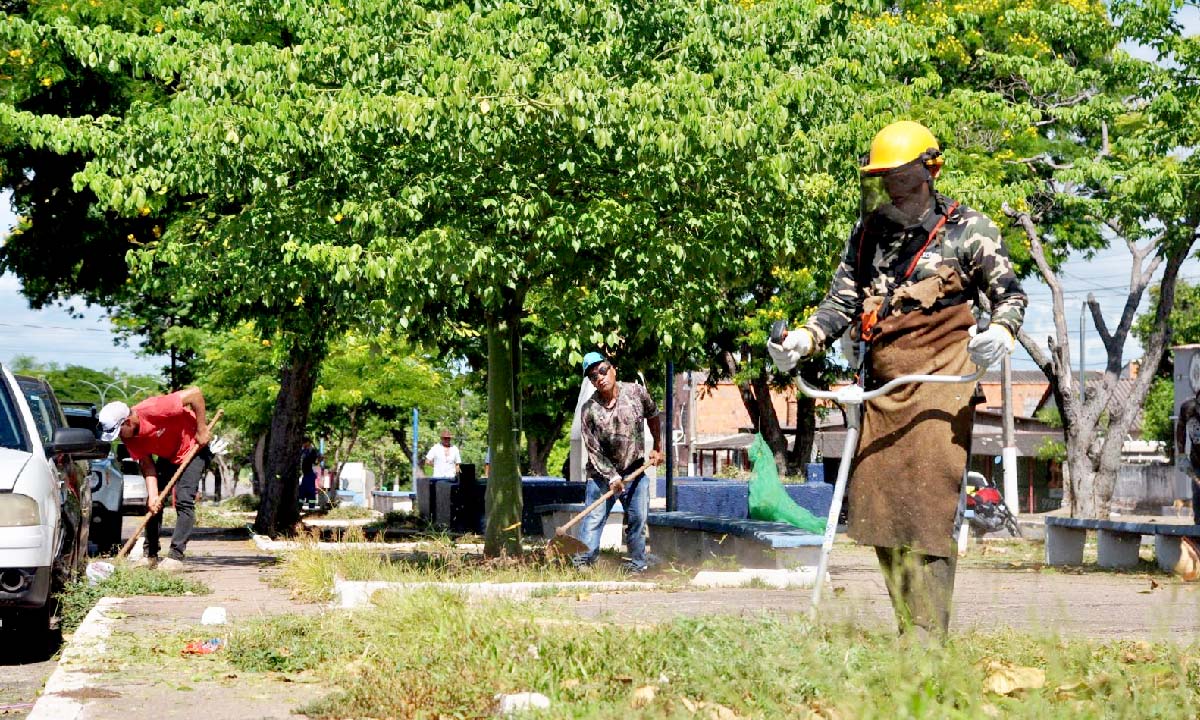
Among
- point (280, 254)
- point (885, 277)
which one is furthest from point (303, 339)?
point (885, 277)

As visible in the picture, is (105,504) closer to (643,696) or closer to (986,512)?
(986,512)

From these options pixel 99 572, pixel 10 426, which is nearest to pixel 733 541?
pixel 99 572

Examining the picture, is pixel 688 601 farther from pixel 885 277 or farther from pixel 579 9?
pixel 579 9

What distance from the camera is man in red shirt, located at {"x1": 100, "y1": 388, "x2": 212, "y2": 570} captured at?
46.2 feet

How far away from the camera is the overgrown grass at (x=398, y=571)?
10188mm

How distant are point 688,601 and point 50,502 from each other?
359cm

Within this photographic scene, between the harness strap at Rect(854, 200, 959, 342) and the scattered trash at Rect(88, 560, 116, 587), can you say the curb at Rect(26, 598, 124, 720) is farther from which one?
the harness strap at Rect(854, 200, 959, 342)

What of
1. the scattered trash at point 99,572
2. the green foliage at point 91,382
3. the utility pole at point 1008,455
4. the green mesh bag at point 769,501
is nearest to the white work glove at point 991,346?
the scattered trash at point 99,572

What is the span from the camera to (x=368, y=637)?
22.9 feet

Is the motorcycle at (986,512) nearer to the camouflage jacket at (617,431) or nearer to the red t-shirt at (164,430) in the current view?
the camouflage jacket at (617,431)

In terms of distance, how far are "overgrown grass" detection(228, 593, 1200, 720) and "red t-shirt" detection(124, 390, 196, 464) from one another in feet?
25.2

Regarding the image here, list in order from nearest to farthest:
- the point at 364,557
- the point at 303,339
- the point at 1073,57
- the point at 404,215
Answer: the point at 364,557, the point at 404,215, the point at 303,339, the point at 1073,57

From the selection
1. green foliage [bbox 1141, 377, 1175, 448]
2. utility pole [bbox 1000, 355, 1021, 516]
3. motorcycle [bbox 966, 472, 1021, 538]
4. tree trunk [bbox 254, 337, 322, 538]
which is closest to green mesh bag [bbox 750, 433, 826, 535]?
motorcycle [bbox 966, 472, 1021, 538]

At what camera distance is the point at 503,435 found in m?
14.2
